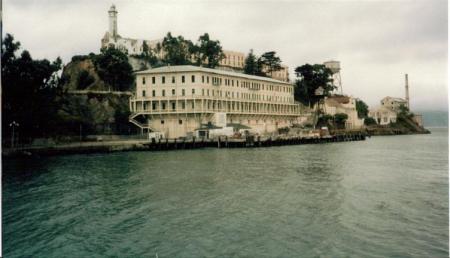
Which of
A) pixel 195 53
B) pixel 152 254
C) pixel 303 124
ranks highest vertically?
pixel 195 53

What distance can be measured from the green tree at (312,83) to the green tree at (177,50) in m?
24.3

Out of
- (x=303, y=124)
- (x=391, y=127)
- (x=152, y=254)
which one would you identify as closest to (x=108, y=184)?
(x=152, y=254)

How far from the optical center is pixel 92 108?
2436 inches

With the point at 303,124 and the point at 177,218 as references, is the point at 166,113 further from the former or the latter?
the point at 177,218

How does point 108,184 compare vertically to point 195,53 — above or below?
below

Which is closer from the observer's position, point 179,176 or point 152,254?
point 152,254

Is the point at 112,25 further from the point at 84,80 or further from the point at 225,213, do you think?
the point at 225,213

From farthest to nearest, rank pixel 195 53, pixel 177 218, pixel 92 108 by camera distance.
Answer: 1. pixel 195 53
2. pixel 92 108
3. pixel 177 218

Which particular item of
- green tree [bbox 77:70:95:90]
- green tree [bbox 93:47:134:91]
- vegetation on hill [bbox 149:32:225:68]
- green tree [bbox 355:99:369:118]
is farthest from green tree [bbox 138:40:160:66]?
green tree [bbox 355:99:369:118]

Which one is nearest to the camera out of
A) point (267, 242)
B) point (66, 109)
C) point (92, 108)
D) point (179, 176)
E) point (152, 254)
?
point (152, 254)

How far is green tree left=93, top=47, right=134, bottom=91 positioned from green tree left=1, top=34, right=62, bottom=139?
2117 centimetres

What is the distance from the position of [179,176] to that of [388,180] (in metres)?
13.4

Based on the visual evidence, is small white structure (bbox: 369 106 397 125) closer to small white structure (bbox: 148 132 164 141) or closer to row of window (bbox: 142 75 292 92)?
row of window (bbox: 142 75 292 92)

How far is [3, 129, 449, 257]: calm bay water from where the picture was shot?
45.0 ft
